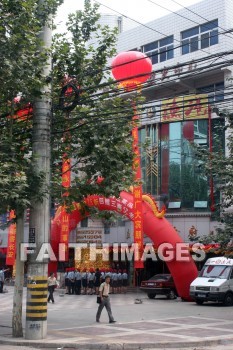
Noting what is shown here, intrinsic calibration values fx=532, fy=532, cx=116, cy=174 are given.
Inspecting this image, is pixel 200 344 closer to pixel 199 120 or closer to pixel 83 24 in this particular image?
pixel 83 24

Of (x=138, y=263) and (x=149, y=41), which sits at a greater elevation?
(x=149, y=41)

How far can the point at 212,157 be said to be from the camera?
1809 cm

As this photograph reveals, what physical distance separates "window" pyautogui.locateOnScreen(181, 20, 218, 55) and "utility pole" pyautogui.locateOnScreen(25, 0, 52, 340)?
20.4 metres

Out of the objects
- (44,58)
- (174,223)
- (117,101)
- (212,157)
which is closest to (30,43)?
(44,58)

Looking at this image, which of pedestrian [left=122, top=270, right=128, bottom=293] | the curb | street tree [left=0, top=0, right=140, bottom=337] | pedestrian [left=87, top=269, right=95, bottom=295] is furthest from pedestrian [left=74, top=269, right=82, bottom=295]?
the curb

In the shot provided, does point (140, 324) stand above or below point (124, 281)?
below

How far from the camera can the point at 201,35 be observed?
113 feet

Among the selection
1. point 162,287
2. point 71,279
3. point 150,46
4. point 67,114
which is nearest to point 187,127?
point 150,46

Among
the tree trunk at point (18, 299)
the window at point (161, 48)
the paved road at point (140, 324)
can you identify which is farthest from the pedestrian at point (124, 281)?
the tree trunk at point (18, 299)

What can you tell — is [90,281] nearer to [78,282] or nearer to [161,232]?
[78,282]

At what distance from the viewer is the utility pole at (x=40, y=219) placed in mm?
13883

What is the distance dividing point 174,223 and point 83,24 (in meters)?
19.5

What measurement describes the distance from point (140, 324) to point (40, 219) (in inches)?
219

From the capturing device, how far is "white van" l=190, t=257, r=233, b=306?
23.5 meters
